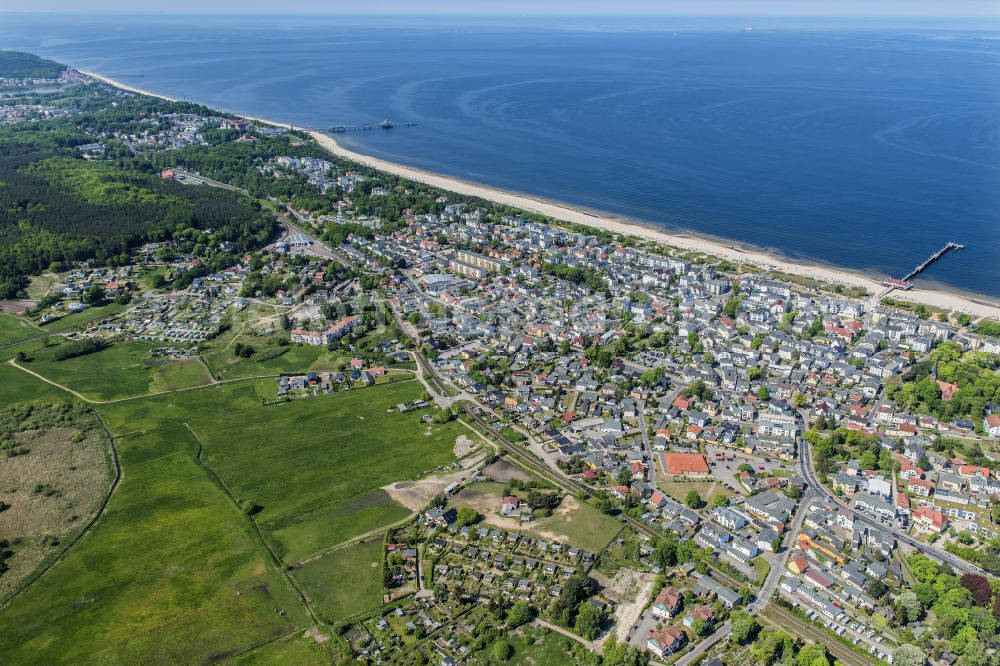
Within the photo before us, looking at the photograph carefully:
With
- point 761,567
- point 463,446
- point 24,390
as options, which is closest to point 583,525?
point 761,567

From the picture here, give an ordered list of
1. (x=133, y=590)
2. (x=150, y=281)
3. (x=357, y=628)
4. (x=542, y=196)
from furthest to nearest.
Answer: (x=542, y=196)
(x=150, y=281)
(x=133, y=590)
(x=357, y=628)

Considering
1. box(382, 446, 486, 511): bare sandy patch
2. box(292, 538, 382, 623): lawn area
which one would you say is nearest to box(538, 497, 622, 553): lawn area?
box(382, 446, 486, 511): bare sandy patch

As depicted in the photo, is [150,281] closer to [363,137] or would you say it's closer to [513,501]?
[513,501]

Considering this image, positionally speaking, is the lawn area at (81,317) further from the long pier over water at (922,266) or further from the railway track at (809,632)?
the long pier over water at (922,266)

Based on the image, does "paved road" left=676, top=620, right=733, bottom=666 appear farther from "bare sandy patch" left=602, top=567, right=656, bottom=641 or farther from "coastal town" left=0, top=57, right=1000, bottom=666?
"bare sandy patch" left=602, top=567, right=656, bottom=641

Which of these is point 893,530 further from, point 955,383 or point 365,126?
point 365,126

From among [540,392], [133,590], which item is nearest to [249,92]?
[540,392]
